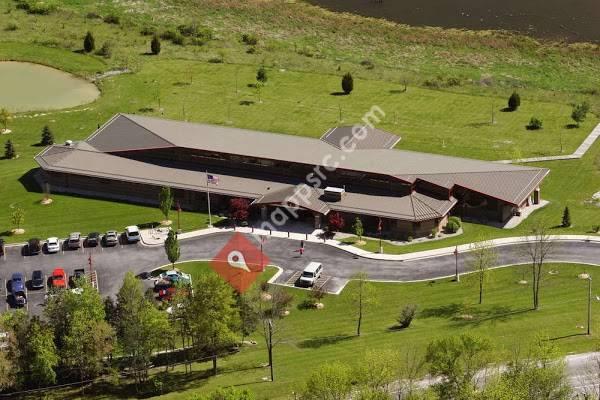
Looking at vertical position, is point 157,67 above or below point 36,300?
above

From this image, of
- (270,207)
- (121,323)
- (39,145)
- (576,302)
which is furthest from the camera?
(39,145)

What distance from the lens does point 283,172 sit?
125875 millimetres

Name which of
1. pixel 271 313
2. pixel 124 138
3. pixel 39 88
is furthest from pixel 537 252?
pixel 39 88

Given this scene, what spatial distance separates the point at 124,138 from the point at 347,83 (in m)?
40.1

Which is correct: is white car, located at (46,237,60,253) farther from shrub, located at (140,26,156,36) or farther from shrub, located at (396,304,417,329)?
shrub, located at (140,26,156,36)

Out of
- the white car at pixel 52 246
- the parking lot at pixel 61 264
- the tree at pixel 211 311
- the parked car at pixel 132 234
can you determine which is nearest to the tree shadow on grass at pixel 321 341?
the tree at pixel 211 311

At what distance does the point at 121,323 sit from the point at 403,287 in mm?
30011

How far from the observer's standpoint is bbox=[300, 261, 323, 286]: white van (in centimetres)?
10638

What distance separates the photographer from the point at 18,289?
104 meters

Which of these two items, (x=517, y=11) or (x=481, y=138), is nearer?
(x=481, y=138)

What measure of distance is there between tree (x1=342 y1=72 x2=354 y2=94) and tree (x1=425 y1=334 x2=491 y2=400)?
84.5 metres

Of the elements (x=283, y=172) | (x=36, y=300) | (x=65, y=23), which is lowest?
(x=36, y=300)

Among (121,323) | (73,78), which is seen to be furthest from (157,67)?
(121,323)

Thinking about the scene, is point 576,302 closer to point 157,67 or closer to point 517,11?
point 157,67
